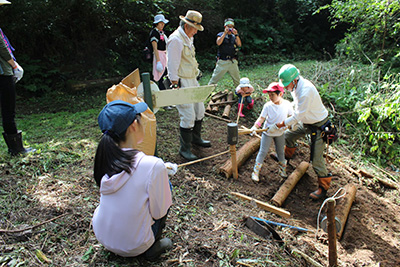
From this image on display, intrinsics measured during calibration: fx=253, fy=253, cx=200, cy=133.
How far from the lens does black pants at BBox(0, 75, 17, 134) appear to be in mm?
3473

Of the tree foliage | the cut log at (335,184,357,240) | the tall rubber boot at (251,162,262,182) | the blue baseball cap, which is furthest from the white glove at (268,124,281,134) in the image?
the tree foliage

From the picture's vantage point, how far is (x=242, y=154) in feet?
14.6

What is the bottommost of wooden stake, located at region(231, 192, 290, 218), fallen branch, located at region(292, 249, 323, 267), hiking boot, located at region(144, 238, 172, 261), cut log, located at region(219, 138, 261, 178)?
wooden stake, located at region(231, 192, 290, 218)

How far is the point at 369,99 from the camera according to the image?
5582mm

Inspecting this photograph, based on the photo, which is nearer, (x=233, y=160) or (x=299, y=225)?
(x=299, y=225)

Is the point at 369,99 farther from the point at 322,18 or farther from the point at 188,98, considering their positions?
the point at 322,18

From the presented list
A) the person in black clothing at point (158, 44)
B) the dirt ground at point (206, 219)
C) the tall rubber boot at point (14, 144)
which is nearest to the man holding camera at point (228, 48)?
the person in black clothing at point (158, 44)

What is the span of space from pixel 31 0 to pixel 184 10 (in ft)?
18.2

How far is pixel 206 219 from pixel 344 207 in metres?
2.03

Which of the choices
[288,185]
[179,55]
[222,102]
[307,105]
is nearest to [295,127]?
[307,105]

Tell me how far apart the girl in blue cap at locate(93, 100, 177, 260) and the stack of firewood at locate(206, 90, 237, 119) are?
4.33 metres

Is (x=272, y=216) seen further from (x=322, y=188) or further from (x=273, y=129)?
(x=273, y=129)

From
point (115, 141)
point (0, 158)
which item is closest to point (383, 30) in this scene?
point (115, 141)

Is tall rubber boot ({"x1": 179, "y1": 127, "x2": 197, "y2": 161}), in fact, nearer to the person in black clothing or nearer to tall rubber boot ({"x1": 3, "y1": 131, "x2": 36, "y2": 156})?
tall rubber boot ({"x1": 3, "y1": 131, "x2": 36, "y2": 156})
